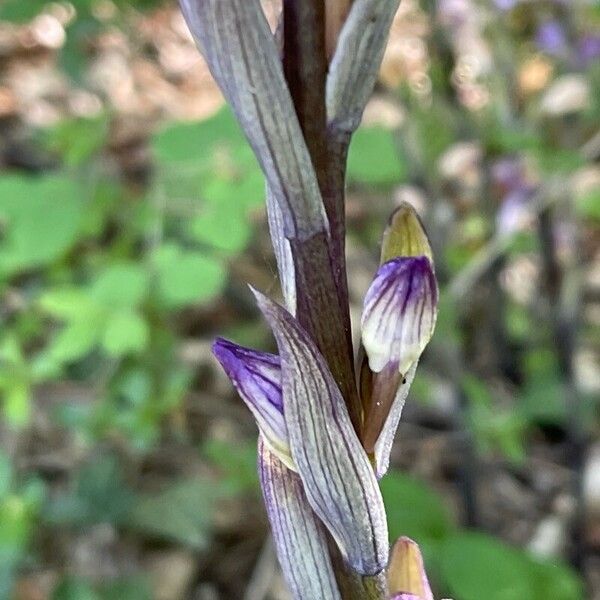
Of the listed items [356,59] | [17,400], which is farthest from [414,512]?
[356,59]

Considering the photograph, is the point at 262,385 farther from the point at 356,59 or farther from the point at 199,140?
the point at 199,140

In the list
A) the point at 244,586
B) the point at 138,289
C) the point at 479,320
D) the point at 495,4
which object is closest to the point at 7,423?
the point at 244,586

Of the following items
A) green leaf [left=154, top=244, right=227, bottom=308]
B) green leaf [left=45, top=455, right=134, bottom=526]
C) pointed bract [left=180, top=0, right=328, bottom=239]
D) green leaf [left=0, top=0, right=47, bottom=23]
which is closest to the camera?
pointed bract [left=180, top=0, right=328, bottom=239]

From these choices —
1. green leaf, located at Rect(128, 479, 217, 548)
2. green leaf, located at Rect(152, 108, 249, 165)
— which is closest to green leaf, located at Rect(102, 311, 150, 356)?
green leaf, located at Rect(152, 108, 249, 165)

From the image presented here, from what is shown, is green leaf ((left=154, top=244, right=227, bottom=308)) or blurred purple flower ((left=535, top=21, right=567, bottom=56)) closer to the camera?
green leaf ((left=154, top=244, right=227, bottom=308))

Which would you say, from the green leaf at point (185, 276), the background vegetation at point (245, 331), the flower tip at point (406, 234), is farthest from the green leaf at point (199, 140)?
the flower tip at point (406, 234)

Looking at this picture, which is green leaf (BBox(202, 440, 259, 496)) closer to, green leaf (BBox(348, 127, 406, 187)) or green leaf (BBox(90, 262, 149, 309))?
green leaf (BBox(90, 262, 149, 309))

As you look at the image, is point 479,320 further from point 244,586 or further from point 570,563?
point 244,586

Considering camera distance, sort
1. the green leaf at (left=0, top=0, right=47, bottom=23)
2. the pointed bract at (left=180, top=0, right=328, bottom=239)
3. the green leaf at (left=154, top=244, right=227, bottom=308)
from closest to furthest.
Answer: the pointed bract at (left=180, top=0, right=328, bottom=239)
the green leaf at (left=154, top=244, right=227, bottom=308)
the green leaf at (left=0, top=0, right=47, bottom=23)

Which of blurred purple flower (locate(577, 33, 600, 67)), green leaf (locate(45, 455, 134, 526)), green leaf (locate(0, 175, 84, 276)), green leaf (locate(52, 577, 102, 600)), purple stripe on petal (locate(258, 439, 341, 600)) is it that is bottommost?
green leaf (locate(52, 577, 102, 600))
